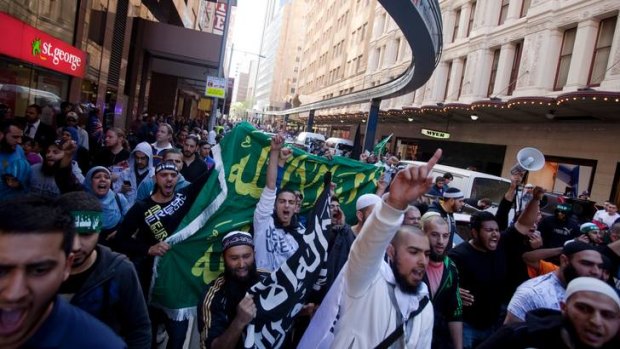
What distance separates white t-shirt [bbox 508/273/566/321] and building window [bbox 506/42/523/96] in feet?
67.2

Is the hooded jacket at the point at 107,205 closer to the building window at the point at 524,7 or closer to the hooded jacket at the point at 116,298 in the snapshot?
the hooded jacket at the point at 116,298

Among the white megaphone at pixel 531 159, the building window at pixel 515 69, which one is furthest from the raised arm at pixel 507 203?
the building window at pixel 515 69

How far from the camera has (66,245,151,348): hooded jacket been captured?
2.37 metres

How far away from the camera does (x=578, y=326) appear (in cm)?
237

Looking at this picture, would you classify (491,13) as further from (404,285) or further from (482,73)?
(404,285)

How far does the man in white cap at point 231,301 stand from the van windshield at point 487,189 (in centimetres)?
917

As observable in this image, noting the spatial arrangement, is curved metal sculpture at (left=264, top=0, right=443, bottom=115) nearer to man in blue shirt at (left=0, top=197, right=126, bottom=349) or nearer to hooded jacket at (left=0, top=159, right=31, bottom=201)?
hooded jacket at (left=0, top=159, right=31, bottom=201)

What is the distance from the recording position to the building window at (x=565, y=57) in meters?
18.5

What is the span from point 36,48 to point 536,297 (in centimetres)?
980

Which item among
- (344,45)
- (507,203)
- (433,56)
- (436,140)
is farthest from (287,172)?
(344,45)

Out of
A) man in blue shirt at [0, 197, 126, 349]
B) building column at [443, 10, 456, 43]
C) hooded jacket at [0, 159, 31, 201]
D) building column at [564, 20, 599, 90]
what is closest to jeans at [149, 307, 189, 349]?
hooded jacket at [0, 159, 31, 201]

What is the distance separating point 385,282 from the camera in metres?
2.54

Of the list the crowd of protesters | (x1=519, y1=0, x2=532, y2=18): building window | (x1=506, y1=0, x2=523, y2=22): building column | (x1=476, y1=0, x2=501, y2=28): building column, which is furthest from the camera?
(x1=476, y1=0, x2=501, y2=28): building column

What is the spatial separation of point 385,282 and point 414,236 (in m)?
0.33
